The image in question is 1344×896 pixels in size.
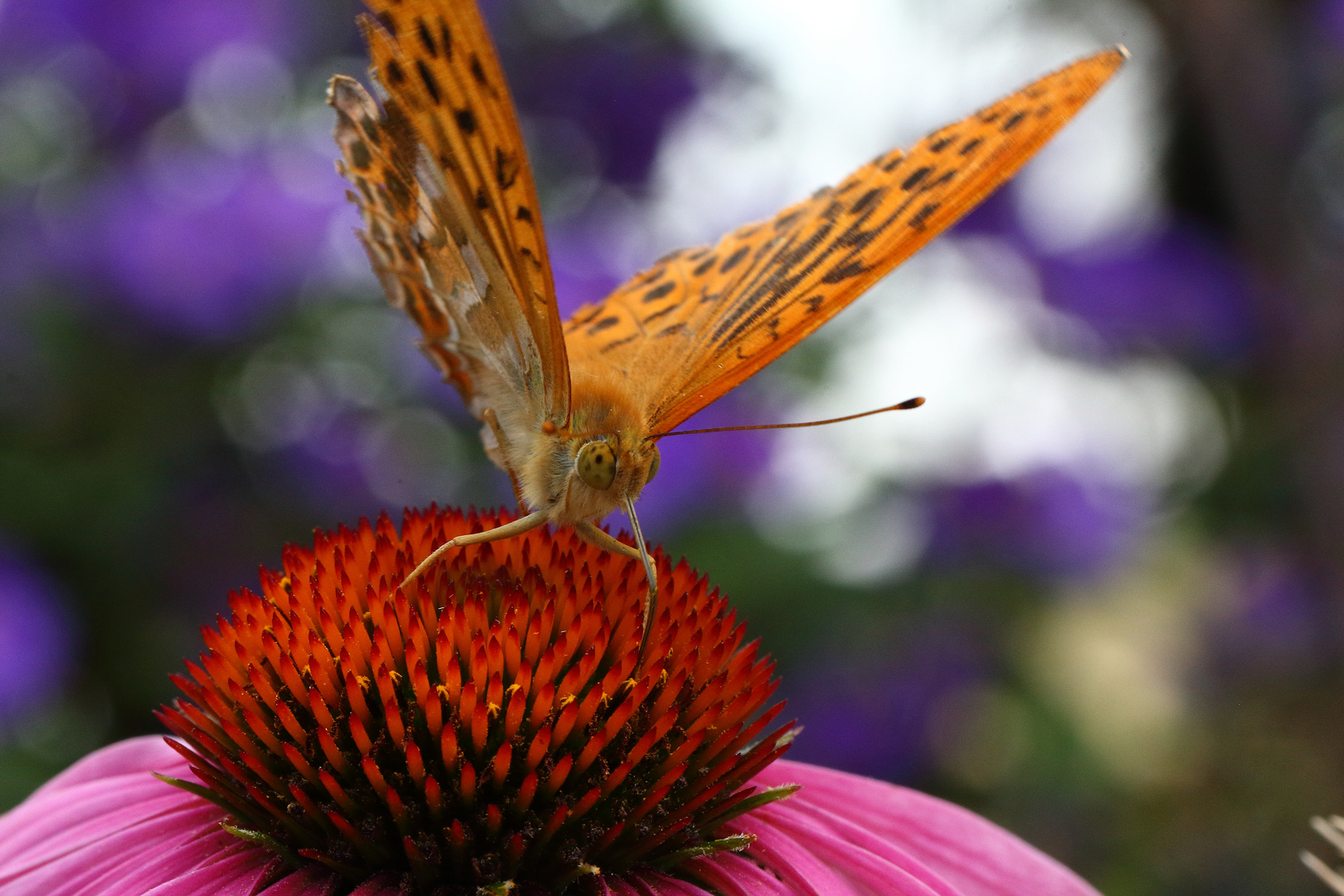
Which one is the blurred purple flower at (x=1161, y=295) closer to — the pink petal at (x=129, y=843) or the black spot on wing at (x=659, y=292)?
the black spot on wing at (x=659, y=292)

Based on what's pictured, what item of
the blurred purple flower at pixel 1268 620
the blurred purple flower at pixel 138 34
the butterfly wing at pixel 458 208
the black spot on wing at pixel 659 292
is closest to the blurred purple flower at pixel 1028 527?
the blurred purple flower at pixel 1268 620

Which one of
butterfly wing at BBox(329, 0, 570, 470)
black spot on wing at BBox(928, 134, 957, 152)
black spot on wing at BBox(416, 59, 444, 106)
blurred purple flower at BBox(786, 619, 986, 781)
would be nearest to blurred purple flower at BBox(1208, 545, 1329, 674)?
blurred purple flower at BBox(786, 619, 986, 781)

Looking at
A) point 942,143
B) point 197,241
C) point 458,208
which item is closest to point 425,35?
point 458,208

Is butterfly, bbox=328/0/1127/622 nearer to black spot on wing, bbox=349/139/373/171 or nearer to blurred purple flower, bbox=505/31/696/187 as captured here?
black spot on wing, bbox=349/139/373/171

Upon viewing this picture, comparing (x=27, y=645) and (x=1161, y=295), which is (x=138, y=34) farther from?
(x=1161, y=295)

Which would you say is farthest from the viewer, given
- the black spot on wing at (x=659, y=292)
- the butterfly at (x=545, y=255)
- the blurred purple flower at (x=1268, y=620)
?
the blurred purple flower at (x=1268, y=620)
